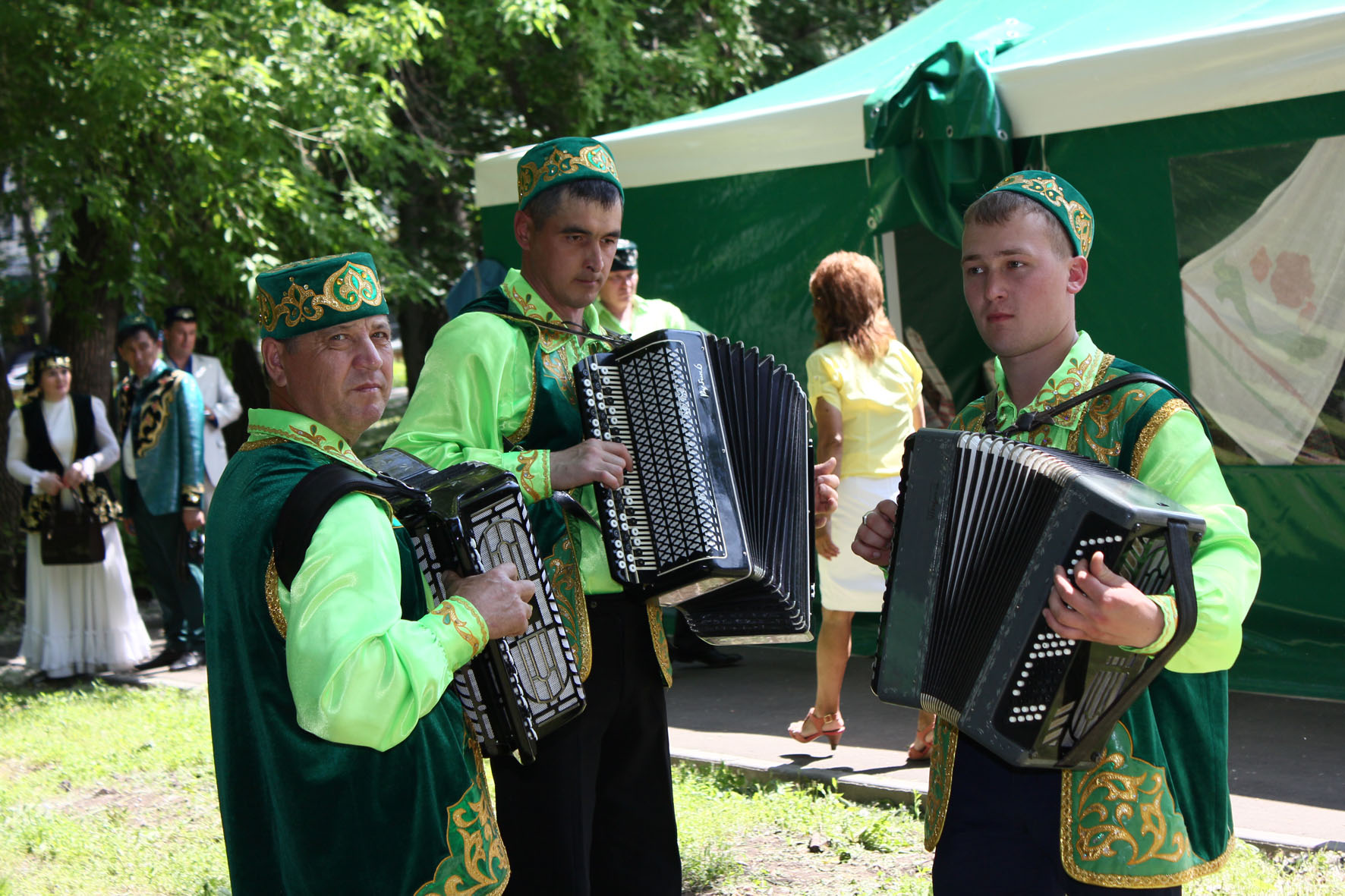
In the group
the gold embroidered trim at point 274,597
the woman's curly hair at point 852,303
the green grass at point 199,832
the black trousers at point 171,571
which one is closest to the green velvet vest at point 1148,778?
the gold embroidered trim at point 274,597

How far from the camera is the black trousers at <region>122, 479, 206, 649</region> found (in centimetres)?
775

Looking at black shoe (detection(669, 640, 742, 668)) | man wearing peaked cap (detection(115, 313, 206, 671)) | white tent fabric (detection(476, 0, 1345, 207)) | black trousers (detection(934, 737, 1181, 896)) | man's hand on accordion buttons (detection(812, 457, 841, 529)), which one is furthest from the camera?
man wearing peaked cap (detection(115, 313, 206, 671))

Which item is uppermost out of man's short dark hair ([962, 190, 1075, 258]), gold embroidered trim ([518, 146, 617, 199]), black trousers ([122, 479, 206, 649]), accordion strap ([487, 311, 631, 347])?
gold embroidered trim ([518, 146, 617, 199])

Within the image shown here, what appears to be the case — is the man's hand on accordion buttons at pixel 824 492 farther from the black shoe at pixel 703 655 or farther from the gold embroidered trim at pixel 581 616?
the black shoe at pixel 703 655

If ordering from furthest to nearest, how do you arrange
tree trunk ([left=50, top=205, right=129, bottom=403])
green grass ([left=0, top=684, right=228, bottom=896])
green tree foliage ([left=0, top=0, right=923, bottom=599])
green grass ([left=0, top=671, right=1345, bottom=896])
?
tree trunk ([left=50, top=205, right=129, bottom=403])
green tree foliage ([left=0, top=0, right=923, bottom=599])
green grass ([left=0, top=684, right=228, bottom=896])
green grass ([left=0, top=671, right=1345, bottom=896])

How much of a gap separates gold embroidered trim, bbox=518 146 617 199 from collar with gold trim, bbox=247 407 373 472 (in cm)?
108

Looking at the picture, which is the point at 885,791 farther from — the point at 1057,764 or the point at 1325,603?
the point at 1057,764

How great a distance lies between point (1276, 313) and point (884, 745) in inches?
97.5

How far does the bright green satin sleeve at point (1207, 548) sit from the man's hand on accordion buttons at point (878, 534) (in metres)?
0.57

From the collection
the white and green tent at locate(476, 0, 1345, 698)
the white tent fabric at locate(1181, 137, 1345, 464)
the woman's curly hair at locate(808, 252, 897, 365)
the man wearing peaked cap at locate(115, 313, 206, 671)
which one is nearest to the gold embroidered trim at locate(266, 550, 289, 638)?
the woman's curly hair at locate(808, 252, 897, 365)

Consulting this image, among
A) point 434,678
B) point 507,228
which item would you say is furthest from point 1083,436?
point 507,228

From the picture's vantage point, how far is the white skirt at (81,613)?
786 cm

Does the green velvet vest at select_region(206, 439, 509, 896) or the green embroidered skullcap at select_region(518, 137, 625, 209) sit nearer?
the green velvet vest at select_region(206, 439, 509, 896)

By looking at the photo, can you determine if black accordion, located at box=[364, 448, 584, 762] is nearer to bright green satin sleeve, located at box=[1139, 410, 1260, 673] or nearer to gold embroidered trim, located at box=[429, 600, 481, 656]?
gold embroidered trim, located at box=[429, 600, 481, 656]
